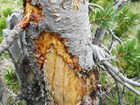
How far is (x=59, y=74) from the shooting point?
3.51 ft

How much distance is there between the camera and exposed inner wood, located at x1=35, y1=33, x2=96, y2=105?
40.3 inches

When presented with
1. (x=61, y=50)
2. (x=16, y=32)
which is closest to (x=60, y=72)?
(x=61, y=50)

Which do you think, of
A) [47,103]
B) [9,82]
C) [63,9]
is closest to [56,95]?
[47,103]

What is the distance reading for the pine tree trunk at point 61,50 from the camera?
978mm

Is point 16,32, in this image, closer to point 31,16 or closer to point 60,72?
point 31,16

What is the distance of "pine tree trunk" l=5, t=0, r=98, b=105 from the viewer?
0.98 m

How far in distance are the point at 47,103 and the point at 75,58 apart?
223 mm

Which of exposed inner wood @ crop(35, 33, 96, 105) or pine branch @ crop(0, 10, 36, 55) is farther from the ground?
pine branch @ crop(0, 10, 36, 55)

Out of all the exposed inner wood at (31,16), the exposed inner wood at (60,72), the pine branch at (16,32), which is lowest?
the exposed inner wood at (60,72)

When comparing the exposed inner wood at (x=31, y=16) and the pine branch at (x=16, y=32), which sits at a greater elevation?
the exposed inner wood at (x=31, y=16)

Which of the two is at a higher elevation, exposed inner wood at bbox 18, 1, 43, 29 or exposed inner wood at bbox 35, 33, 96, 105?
exposed inner wood at bbox 18, 1, 43, 29

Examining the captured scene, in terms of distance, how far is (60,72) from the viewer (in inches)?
41.9

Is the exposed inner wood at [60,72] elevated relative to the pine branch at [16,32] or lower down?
lower down

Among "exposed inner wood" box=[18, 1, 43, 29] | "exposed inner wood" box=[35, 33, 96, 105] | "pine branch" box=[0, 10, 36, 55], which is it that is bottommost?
"exposed inner wood" box=[35, 33, 96, 105]
